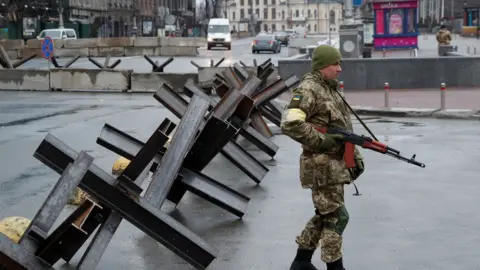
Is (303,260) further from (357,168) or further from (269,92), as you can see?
(269,92)

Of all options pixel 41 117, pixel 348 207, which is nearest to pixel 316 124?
pixel 348 207

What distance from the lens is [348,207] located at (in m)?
9.94

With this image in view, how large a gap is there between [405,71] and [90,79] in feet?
33.1

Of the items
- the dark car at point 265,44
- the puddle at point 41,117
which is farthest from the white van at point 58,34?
the puddle at point 41,117

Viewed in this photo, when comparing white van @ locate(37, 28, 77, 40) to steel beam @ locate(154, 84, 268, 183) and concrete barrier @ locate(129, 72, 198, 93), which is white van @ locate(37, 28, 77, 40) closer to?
concrete barrier @ locate(129, 72, 198, 93)

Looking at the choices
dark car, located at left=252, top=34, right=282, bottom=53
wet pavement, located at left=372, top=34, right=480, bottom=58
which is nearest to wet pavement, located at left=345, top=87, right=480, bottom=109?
wet pavement, located at left=372, top=34, right=480, bottom=58

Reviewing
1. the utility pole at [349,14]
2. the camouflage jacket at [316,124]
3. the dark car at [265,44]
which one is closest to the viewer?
the camouflage jacket at [316,124]

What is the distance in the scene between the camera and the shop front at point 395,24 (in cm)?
4084

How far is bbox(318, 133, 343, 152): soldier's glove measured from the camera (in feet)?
21.8

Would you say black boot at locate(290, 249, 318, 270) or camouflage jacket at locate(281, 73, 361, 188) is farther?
black boot at locate(290, 249, 318, 270)

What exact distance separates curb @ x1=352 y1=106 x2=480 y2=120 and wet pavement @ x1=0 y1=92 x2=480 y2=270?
1.40 m

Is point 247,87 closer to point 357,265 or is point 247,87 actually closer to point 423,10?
point 357,265

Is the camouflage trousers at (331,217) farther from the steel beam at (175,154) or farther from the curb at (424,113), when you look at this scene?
the curb at (424,113)

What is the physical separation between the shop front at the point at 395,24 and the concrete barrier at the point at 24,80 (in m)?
17.1
